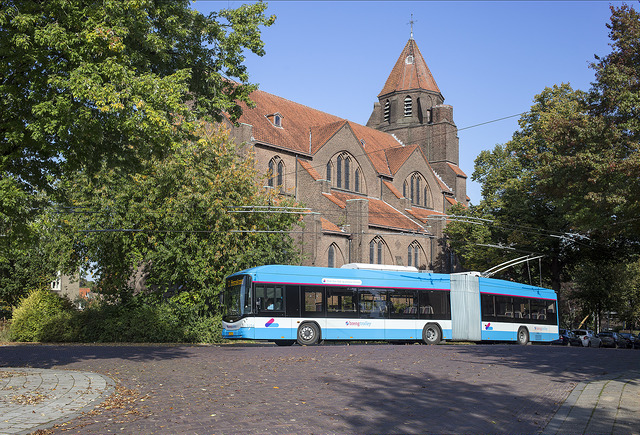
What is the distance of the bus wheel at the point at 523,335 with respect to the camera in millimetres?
28531

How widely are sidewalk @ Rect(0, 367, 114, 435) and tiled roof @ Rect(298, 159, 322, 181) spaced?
30530mm

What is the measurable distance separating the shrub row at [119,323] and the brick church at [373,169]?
25.5ft

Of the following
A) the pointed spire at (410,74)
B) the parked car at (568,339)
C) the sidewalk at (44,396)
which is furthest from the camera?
the pointed spire at (410,74)

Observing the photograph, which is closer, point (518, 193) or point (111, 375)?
point (111, 375)

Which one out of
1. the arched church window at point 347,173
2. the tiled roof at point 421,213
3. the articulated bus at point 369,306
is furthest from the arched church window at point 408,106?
the articulated bus at point 369,306

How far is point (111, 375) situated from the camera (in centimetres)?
1185

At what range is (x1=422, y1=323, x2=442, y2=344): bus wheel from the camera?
25109 mm

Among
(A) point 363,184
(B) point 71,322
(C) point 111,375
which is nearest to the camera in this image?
(C) point 111,375

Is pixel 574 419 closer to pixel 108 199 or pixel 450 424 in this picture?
pixel 450 424

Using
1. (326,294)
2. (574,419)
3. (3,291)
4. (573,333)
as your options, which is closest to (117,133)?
(574,419)

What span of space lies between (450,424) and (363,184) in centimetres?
4064

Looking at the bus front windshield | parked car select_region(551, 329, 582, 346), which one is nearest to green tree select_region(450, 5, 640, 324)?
parked car select_region(551, 329, 582, 346)

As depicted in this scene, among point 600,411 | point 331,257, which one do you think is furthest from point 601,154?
point 331,257

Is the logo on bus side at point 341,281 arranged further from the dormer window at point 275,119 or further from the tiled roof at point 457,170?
the tiled roof at point 457,170
